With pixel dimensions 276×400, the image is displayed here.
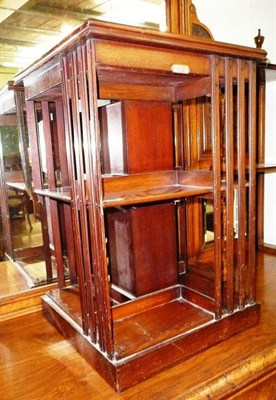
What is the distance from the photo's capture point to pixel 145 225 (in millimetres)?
1426

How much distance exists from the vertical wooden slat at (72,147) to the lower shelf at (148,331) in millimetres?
108

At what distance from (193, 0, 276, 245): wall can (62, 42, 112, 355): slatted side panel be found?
4.01ft

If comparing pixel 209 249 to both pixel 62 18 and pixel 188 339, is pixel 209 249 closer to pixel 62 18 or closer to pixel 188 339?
pixel 188 339

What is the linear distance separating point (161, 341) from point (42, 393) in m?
0.39

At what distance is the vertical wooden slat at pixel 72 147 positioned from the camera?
981 millimetres

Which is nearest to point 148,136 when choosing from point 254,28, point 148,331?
point 148,331

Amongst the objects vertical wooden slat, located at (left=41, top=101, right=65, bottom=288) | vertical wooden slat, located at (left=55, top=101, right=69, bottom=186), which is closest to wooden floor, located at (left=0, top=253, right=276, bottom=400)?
vertical wooden slat, located at (left=41, top=101, right=65, bottom=288)

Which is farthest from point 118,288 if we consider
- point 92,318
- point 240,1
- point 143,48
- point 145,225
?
point 240,1

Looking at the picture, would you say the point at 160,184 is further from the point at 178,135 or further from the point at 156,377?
the point at 156,377

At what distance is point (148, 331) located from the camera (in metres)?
1.17

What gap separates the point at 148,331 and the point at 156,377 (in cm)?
16

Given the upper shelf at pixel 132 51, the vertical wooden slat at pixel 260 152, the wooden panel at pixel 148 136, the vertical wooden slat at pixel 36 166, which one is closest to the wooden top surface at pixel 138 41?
the upper shelf at pixel 132 51

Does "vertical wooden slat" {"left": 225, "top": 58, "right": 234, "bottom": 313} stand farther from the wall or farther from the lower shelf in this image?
the wall

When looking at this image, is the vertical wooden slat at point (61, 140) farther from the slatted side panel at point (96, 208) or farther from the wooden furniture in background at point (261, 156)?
the wooden furniture in background at point (261, 156)
